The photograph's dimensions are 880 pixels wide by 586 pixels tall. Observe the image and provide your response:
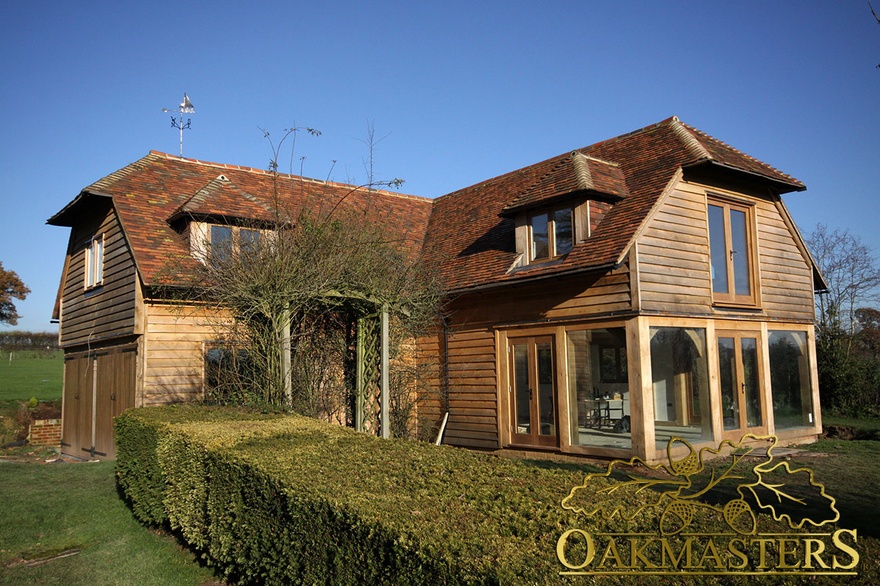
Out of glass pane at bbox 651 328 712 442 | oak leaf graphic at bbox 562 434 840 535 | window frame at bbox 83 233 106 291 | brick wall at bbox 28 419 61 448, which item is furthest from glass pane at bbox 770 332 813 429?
brick wall at bbox 28 419 61 448

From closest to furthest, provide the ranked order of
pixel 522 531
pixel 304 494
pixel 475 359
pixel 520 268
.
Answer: pixel 522 531 < pixel 304 494 < pixel 520 268 < pixel 475 359

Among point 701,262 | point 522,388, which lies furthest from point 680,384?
point 522,388

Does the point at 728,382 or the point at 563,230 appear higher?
the point at 563,230

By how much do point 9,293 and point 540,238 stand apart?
67758mm

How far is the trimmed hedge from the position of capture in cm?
360

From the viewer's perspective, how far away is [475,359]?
1630cm

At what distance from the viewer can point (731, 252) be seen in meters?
15.0

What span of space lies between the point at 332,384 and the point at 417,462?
703cm

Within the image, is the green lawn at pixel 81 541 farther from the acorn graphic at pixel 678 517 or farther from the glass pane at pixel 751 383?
the glass pane at pixel 751 383

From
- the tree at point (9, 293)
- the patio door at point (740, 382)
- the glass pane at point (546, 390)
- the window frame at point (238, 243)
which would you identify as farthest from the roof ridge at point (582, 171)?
the tree at point (9, 293)

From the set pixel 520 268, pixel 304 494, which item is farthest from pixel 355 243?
pixel 304 494

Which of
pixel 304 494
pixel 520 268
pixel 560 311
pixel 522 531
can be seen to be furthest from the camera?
pixel 520 268

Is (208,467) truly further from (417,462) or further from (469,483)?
(469,483)

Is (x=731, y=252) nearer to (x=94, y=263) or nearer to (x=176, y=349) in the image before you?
(x=176, y=349)
